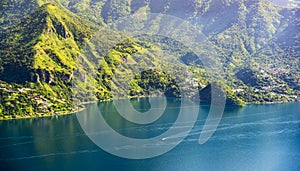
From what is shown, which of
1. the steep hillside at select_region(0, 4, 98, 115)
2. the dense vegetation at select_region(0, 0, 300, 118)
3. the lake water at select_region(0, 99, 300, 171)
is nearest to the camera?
the lake water at select_region(0, 99, 300, 171)

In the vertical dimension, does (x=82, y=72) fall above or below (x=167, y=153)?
above

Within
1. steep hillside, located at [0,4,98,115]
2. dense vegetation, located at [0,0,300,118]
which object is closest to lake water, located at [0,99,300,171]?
steep hillside, located at [0,4,98,115]

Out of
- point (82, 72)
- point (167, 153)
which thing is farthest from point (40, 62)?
point (167, 153)

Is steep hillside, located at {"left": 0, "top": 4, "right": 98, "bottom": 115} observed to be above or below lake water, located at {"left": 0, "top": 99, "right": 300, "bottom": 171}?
above

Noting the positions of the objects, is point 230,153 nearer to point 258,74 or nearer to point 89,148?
point 89,148

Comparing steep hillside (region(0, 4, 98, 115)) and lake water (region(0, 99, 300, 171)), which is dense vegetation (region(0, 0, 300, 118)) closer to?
steep hillside (region(0, 4, 98, 115))

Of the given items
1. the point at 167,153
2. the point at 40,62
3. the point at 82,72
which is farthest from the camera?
the point at 82,72

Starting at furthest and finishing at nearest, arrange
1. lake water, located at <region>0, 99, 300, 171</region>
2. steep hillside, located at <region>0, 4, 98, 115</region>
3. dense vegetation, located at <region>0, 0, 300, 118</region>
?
1. dense vegetation, located at <region>0, 0, 300, 118</region>
2. steep hillside, located at <region>0, 4, 98, 115</region>
3. lake water, located at <region>0, 99, 300, 171</region>

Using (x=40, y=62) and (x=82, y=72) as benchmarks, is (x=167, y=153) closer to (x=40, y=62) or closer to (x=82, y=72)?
(x=40, y=62)

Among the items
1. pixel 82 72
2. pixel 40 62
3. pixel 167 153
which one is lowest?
pixel 167 153
